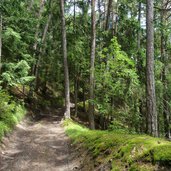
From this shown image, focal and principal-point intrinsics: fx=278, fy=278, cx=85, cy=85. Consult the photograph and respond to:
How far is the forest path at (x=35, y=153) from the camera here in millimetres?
8036

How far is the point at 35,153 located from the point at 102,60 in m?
12.2

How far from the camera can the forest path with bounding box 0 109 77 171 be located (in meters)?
8.04

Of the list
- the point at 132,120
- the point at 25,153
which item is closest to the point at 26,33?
the point at 132,120

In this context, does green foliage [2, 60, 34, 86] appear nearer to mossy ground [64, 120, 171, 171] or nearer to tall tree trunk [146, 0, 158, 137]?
tall tree trunk [146, 0, 158, 137]

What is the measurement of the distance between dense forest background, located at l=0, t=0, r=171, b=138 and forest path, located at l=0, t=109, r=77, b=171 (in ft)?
7.46

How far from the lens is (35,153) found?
9578mm

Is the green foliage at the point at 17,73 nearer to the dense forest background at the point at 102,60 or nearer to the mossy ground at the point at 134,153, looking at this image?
the dense forest background at the point at 102,60

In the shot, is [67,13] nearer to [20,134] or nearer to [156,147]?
[20,134]

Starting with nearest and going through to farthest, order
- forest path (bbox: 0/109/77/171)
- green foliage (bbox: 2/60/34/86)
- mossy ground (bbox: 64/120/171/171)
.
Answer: mossy ground (bbox: 64/120/171/171)
forest path (bbox: 0/109/77/171)
green foliage (bbox: 2/60/34/86)

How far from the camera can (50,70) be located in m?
27.5

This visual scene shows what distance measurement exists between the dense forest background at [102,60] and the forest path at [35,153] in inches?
89.6

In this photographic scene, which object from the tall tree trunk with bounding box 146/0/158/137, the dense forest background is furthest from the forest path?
the tall tree trunk with bounding box 146/0/158/137

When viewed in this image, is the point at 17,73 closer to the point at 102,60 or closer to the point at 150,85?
the point at 102,60

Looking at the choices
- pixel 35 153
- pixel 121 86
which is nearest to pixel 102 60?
pixel 121 86
